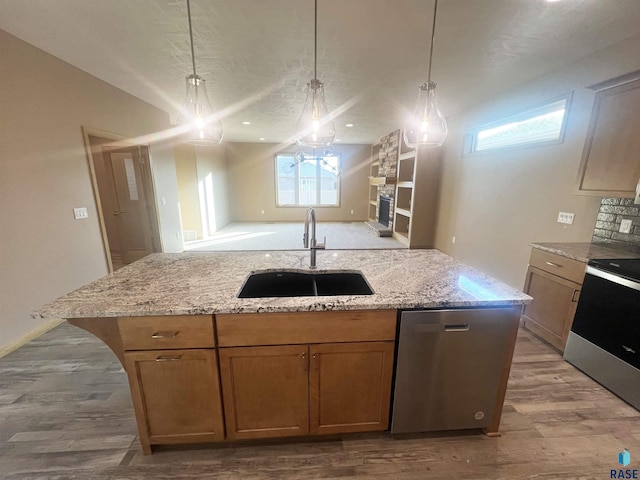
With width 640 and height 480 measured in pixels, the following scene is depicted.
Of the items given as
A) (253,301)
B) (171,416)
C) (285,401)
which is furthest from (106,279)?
(285,401)

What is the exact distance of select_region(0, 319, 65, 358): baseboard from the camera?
2208mm

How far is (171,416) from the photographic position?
4.48ft

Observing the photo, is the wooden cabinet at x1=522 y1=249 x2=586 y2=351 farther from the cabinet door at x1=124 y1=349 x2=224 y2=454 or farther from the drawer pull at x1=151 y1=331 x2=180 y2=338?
the drawer pull at x1=151 y1=331 x2=180 y2=338

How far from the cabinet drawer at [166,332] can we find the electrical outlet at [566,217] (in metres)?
3.33

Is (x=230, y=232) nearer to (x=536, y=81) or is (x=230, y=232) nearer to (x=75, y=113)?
(x=75, y=113)

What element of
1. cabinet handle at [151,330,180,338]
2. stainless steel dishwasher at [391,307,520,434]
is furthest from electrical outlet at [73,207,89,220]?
stainless steel dishwasher at [391,307,520,434]

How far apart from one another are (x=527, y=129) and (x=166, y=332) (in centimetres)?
409

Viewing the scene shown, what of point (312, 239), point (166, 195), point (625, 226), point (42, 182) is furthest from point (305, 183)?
point (625, 226)

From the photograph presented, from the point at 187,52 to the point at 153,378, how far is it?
273 cm

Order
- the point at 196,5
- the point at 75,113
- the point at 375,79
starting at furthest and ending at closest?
the point at 375,79
the point at 75,113
the point at 196,5

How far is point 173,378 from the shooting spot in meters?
1.30

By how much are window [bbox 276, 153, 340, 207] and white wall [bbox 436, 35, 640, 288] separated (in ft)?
14.6

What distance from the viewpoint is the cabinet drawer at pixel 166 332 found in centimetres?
121

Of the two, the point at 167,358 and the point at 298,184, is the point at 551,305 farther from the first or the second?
the point at 298,184
